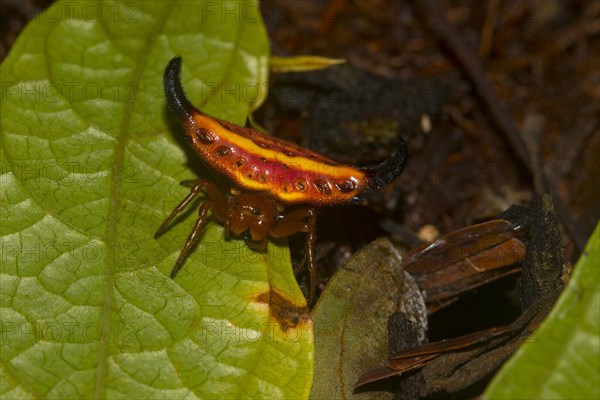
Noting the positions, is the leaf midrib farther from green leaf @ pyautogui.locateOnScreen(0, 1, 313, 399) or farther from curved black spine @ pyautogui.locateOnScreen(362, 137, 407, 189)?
curved black spine @ pyautogui.locateOnScreen(362, 137, 407, 189)

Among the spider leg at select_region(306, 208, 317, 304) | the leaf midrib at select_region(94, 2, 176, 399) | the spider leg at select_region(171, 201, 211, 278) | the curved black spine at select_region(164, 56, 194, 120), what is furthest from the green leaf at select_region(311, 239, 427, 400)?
the curved black spine at select_region(164, 56, 194, 120)

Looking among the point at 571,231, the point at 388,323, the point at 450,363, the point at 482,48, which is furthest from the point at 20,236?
the point at 482,48

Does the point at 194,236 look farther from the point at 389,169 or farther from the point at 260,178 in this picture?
the point at 389,169

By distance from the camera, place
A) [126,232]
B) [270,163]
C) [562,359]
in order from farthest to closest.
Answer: [270,163], [126,232], [562,359]

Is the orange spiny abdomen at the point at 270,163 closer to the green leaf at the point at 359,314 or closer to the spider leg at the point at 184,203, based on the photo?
the spider leg at the point at 184,203

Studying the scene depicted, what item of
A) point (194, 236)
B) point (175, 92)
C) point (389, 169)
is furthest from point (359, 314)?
point (175, 92)
